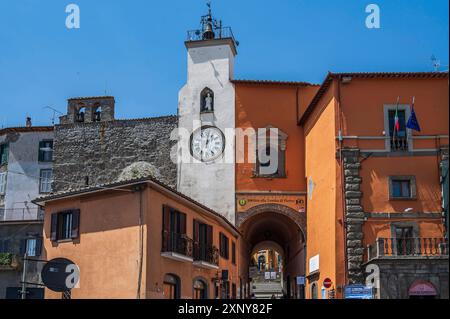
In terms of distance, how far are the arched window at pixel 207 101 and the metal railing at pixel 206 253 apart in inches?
500

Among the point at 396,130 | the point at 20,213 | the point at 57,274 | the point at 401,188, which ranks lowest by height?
the point at 57,274

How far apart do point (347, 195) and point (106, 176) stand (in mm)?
17940

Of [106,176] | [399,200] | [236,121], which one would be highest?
[236,121]

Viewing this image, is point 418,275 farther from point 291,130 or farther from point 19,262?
point 19,262

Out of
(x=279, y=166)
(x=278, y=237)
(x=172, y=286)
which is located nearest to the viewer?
(x=172, y=286)

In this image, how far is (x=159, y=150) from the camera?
4028 cm

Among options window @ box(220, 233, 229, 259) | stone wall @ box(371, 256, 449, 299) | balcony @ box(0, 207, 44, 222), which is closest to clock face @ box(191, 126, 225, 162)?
window @ box(220, 233, 229, 259)

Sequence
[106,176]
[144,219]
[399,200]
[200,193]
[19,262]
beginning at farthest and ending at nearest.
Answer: [106,176], [200,193], [19,262], [399,200], [144,219]

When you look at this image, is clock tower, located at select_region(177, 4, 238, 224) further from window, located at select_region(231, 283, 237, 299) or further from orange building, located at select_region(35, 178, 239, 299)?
orange building, located at select_region(35, 178, 239, 299)

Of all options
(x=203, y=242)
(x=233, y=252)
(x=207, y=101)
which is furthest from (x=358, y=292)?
(x=207, y=101)

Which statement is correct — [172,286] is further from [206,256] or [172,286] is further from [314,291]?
[314,291]

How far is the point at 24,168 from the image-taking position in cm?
4353

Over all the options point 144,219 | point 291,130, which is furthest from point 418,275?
point 291,130

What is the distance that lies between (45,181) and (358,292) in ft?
83.2
